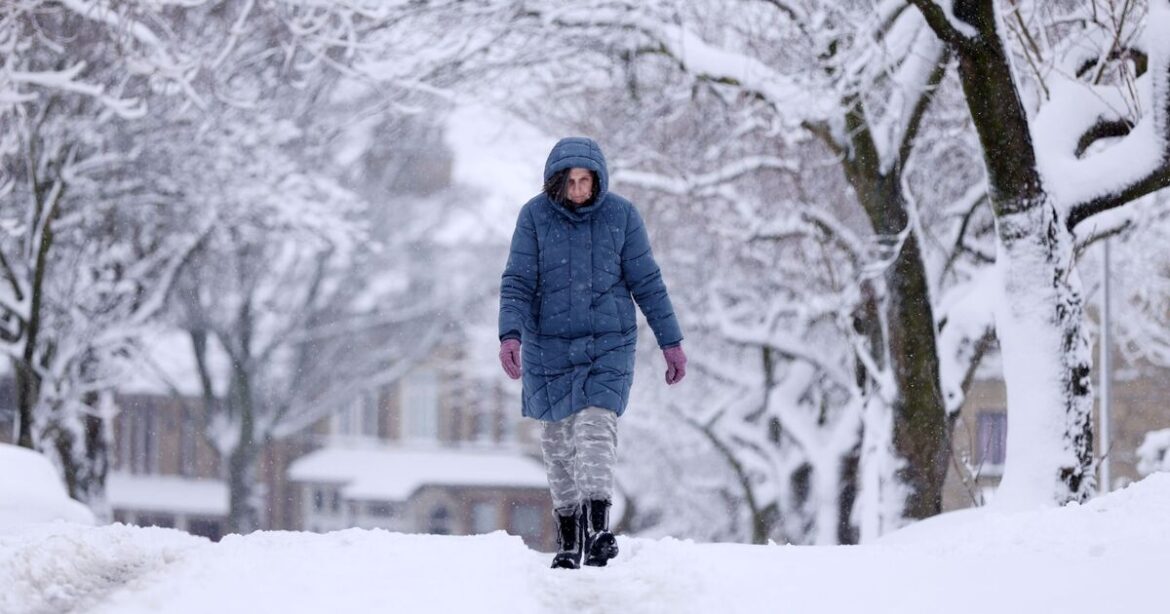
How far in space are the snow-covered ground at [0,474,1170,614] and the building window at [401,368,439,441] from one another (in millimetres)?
39522

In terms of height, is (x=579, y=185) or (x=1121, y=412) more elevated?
(x=1121, y=412)

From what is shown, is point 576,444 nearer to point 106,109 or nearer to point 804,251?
point 106,109

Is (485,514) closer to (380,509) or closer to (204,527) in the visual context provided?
(380,509)

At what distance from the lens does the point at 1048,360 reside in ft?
25.4

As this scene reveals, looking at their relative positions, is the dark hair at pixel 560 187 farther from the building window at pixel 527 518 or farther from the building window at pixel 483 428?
the building window at pixel 483 428

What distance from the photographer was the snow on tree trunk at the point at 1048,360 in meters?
7.69

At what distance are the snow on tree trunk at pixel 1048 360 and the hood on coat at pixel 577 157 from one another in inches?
122

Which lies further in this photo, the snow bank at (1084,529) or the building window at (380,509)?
the building window at (380,509)

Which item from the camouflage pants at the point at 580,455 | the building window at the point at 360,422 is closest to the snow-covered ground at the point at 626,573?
the camouflage pants at the point at 580,455

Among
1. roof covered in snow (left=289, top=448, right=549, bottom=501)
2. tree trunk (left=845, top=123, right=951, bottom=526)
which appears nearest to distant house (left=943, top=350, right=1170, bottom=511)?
roof covered in snow (left=289, top=448, right=549, bottom=501)

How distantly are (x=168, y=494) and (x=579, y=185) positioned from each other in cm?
4032

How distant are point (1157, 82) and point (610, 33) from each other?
527cm

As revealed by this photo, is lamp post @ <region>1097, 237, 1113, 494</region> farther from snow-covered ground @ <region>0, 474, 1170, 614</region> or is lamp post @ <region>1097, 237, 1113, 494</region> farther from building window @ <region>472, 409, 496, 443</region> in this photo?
building window @ <region>472, 409, 496, 443</region>

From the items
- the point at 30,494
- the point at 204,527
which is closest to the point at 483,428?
the point at 204,527
